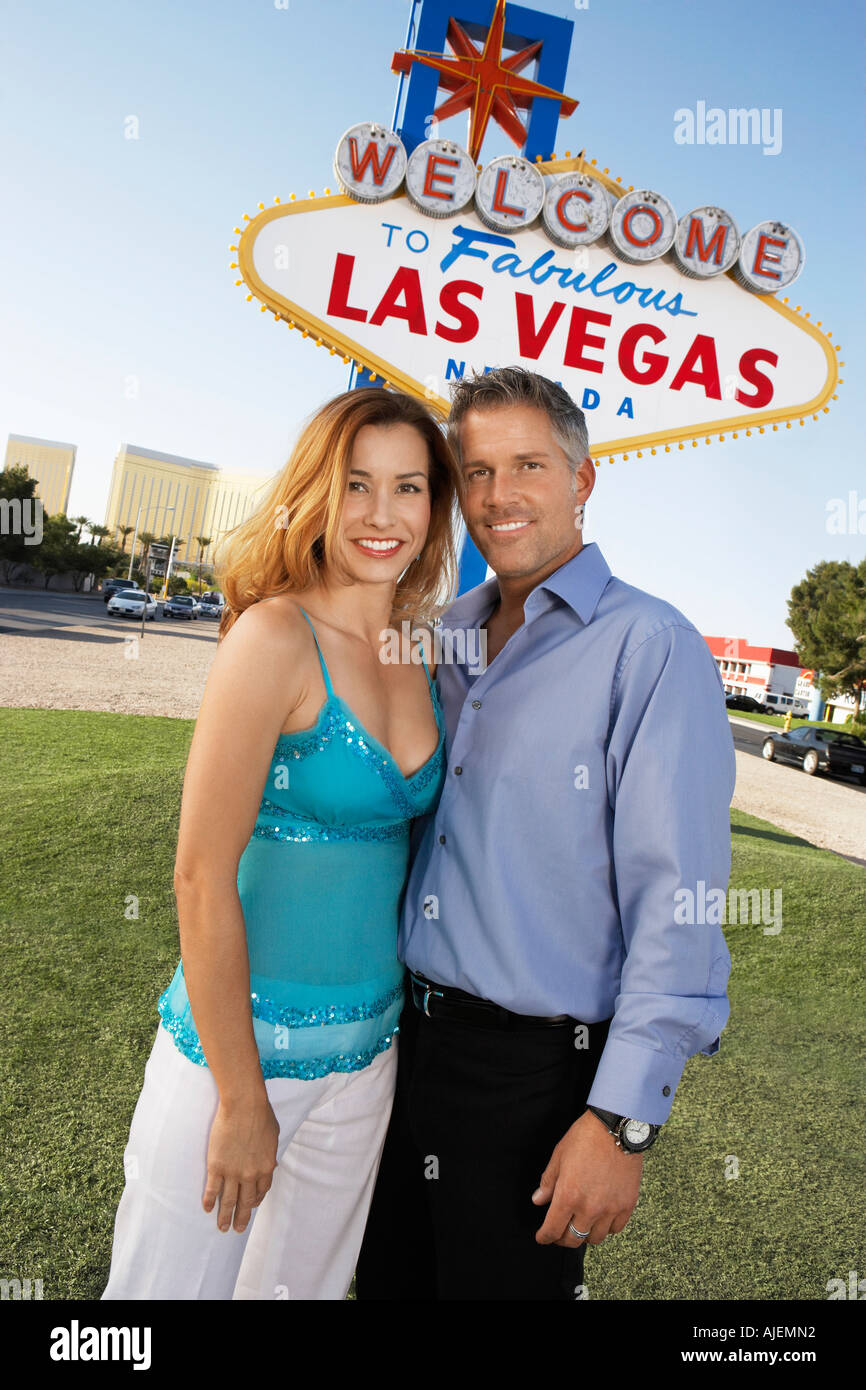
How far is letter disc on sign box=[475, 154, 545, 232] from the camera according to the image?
489 cm

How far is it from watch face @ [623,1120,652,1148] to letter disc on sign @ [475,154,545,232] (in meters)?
4.76

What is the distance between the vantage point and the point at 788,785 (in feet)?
57.9

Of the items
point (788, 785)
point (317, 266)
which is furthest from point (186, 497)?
point (317, 266)

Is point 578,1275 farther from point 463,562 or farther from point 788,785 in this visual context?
point 788,785

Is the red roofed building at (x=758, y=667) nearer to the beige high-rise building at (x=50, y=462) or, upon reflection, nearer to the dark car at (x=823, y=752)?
the dark car at (x=823, y=752)

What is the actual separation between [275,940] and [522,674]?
0.75m

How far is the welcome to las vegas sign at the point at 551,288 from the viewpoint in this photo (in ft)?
15.7

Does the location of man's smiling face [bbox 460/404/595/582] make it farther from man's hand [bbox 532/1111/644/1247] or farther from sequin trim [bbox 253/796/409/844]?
man's hand [bbox 532/1111/644/1247]

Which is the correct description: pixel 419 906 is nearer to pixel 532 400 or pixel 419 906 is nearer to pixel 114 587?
pixel 532 400

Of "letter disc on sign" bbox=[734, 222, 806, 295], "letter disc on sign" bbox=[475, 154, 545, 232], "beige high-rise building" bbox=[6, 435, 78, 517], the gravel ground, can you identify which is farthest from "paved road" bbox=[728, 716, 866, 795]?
"beige high-rise building" bbox=[6, 435, 78, 517]

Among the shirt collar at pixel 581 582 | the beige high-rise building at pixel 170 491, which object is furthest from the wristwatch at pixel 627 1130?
the beige high-rise building at pixel 170 491

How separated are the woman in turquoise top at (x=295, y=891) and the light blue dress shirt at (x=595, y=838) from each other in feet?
0.44

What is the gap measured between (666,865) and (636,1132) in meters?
0.49
